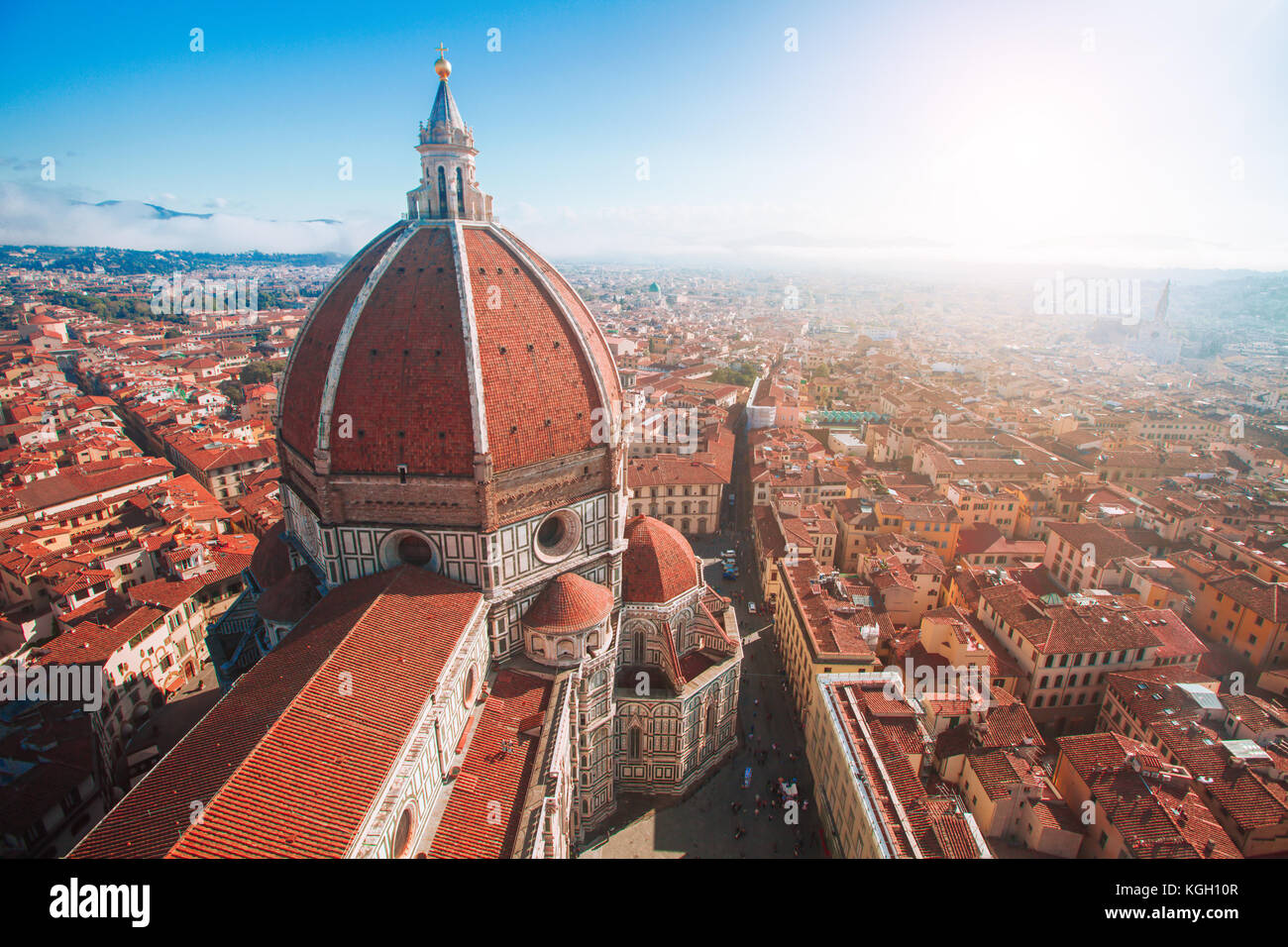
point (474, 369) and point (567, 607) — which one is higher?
point (474, 369)

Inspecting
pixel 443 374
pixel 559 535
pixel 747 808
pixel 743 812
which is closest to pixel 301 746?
pixel 443 374

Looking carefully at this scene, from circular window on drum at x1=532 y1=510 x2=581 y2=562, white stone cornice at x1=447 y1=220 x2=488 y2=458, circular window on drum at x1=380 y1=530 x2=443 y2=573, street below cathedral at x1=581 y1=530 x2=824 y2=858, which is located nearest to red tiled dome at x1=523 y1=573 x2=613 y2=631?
circular window on drum at x1=532 y1=510 x2=581 y2=562

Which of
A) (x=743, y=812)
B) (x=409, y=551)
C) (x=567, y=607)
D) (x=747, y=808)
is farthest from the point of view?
(x=747, y=808)

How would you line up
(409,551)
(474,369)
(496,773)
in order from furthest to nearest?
(409,551), (474,369), (496,773)

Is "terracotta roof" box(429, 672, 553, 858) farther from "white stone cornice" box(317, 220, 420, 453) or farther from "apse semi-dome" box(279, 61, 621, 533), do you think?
"white stone cornice" box(317, 220, 420, 453)

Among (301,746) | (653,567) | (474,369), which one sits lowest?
(653,567)

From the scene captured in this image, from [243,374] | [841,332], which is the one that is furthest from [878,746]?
[841,332]

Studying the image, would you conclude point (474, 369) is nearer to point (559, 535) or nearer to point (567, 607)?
point (559, 535)
